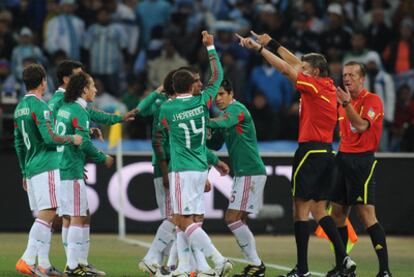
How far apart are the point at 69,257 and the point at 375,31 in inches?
458

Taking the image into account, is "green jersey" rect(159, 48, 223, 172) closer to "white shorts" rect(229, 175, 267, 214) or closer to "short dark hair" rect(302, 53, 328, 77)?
"white shorts" rect(229, 175, 267, 214)

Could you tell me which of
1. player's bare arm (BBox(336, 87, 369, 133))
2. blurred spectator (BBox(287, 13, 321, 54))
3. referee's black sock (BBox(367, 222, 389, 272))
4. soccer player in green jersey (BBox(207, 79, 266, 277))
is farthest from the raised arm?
blurred spectator (BBox(287, 13, 321, 54))

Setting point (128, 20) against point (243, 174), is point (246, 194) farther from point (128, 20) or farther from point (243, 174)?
point (128, 20)

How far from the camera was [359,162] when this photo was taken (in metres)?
13.4

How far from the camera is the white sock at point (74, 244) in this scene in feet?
43.4

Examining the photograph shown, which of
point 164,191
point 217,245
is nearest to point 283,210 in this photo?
point 217,245

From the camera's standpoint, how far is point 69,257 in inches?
522

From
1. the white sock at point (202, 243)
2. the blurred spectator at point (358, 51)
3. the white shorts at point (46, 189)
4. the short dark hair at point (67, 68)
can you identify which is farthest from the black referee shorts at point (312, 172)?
the blurred spectator at point (358, 51)

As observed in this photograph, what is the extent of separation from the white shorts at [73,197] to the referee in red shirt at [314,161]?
2397 mm

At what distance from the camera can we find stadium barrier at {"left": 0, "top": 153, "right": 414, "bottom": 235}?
19531 mm

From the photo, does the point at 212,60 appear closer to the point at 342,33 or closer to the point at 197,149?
the point at 197,149

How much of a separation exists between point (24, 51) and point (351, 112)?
10926mm

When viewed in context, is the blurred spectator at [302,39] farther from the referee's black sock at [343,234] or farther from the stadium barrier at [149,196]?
the referee's black sock at [343,234]

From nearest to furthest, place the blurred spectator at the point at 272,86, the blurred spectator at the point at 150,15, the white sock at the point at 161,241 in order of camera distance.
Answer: the white sock at the point at 161,241 → the blurred spectator at the point at 272,86 → the blurred spectator at the point at 150,15
